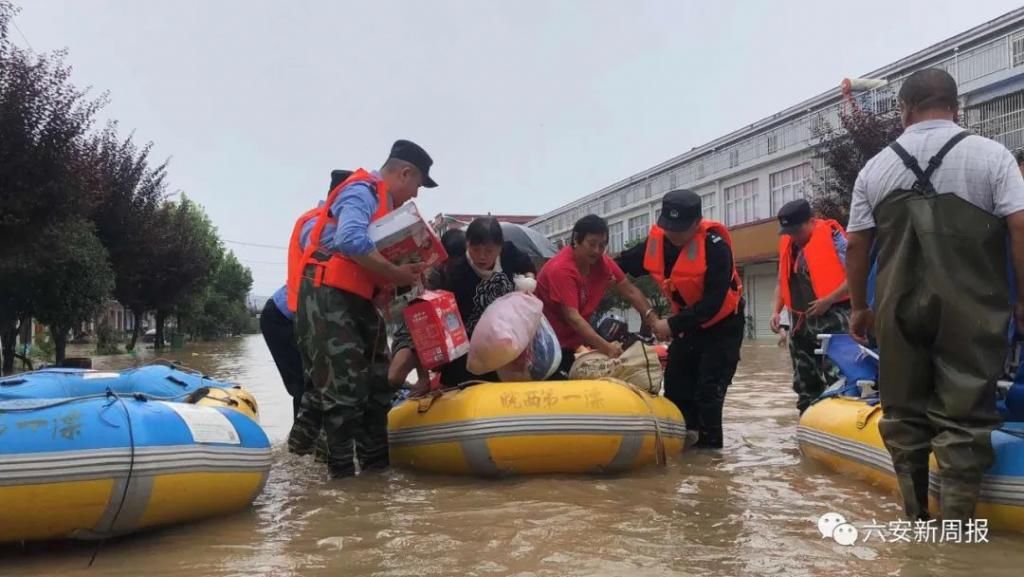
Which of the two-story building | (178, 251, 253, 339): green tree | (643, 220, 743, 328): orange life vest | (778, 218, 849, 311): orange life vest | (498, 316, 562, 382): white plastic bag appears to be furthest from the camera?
(178, 251, 253, 339): green tree

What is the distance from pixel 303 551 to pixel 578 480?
5.66ft

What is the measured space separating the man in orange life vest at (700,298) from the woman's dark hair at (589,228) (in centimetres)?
47

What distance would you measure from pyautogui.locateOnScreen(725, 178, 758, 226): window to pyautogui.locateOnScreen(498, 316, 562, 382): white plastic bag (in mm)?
32809

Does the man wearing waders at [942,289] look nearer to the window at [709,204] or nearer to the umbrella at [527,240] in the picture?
the umbrella at [527,240]

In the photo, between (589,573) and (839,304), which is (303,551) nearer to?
(589,573)

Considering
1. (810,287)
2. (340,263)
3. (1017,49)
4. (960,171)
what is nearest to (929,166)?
(960,171)

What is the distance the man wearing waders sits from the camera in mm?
3197

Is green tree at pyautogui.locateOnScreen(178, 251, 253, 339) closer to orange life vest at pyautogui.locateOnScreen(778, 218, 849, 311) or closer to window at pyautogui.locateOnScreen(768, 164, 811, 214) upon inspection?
window at pyautogui.locateOnScreen(768, 164, 811, 214)

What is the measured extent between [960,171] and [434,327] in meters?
2.83

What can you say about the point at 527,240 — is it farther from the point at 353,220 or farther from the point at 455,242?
the point at 353,220

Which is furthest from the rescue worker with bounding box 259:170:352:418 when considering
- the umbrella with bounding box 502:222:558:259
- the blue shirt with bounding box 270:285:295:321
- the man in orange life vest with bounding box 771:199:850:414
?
the man in orange life vest with bounding box 771:199:850:414

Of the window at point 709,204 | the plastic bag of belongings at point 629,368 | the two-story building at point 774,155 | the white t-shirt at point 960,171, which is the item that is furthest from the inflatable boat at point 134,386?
the window at point 709,204

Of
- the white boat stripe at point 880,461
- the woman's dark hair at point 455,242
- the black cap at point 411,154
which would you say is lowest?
the white boat stripe at point 880,461

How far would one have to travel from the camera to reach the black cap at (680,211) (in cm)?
549
